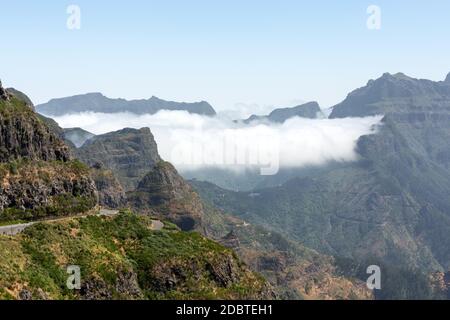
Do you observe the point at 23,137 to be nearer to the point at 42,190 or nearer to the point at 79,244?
the point at 42,190

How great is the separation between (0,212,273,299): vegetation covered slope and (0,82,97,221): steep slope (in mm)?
9161

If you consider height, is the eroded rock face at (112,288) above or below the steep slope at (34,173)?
below

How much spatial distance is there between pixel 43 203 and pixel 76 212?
1024 cm

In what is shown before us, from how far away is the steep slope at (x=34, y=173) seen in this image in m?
140

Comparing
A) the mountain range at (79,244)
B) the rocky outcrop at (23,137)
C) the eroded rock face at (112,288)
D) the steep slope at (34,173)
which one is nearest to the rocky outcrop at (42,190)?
the steep slope at (34,173)

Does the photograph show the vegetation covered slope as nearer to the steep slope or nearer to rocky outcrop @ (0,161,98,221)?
rocky outcrop @ (0,161,98,221)

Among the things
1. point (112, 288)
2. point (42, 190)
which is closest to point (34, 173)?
point (42, 190)

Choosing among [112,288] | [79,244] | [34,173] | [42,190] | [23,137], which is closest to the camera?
[112,288]

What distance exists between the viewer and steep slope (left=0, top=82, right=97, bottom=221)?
140 meters

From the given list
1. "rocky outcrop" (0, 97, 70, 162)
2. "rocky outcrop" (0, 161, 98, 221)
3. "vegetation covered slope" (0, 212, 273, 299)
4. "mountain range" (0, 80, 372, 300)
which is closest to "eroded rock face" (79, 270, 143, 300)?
"vegetation covered slope" (0, 212, 273, 299)

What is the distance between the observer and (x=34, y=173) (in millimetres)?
147625

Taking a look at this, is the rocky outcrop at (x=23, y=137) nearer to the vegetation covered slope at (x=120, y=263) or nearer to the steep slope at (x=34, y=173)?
the steep slope at (x=34, y=173)

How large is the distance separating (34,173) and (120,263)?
117 feet

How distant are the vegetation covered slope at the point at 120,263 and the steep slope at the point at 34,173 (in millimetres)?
9161
